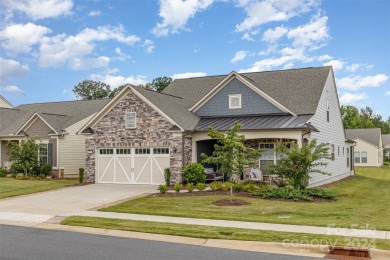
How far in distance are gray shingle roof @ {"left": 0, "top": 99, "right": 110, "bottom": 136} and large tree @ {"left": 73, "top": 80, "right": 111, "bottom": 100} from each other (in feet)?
135

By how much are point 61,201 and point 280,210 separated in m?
9.72

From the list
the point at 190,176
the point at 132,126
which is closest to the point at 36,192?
the point at 132,126

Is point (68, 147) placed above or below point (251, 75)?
below

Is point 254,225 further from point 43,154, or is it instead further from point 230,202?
point 43,154

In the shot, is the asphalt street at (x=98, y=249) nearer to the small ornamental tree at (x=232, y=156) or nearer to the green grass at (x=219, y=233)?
the green grass at (x=219, y=233)

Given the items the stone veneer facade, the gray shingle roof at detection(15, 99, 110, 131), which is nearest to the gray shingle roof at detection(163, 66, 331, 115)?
the stone veneer facade

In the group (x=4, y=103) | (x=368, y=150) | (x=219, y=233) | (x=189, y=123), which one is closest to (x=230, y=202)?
(x=219, y=233)

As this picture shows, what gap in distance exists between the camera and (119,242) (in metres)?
10.5

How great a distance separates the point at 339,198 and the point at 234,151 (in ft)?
17.7

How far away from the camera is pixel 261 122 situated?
23438 mm

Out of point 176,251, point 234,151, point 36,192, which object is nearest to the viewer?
point 176,251

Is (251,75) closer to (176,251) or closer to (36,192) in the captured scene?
(36,192)

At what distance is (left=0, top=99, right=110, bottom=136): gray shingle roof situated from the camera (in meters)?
30.7

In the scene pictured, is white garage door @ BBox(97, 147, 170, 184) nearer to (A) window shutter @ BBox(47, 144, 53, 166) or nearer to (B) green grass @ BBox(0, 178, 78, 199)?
(B) green grass @ BBox(0, 178, 78, 199)
